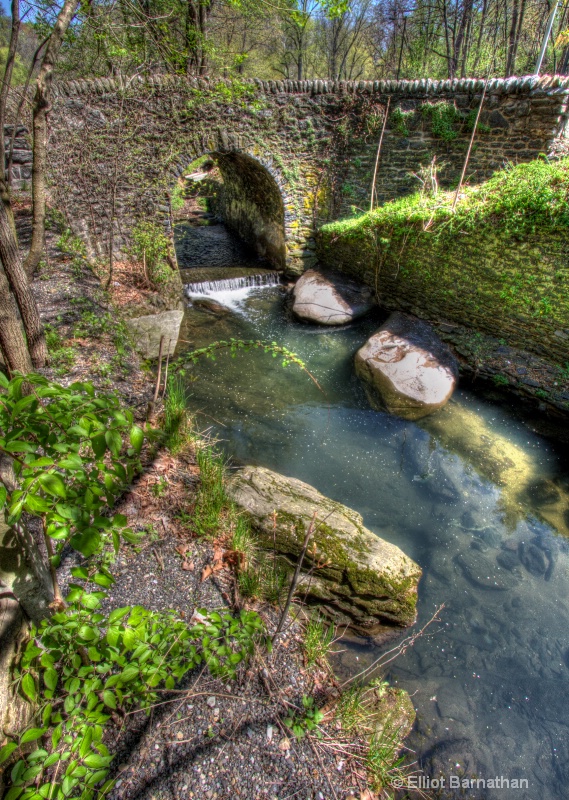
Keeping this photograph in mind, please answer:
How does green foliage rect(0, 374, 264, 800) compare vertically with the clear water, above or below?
above

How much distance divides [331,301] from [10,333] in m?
5.93

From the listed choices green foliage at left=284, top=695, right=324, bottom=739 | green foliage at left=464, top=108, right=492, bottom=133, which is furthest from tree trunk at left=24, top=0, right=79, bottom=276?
green foliage at left=464, top=108, right=492, bottom=133

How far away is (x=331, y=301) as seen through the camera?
7828 mm

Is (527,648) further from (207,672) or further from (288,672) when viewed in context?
(207,672)

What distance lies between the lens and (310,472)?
4711 millimetres

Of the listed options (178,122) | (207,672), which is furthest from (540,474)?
(178,122)

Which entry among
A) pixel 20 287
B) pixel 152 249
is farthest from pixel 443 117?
pixel 20 287

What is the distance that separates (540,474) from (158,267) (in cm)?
678

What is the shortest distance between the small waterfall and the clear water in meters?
1.83

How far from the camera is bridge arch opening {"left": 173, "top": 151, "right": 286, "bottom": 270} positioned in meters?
9.23

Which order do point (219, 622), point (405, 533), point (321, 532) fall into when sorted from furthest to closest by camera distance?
point (405, 533) < point (321, 532) < point (219, 622)

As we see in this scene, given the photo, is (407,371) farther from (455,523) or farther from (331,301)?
(331,301)

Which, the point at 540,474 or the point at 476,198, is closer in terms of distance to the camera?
the point at 540,474

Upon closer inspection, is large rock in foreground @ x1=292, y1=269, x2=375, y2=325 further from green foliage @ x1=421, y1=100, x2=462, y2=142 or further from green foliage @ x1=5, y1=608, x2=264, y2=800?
green foliage @ x1=5, y1=608, x2=264, y2=800
